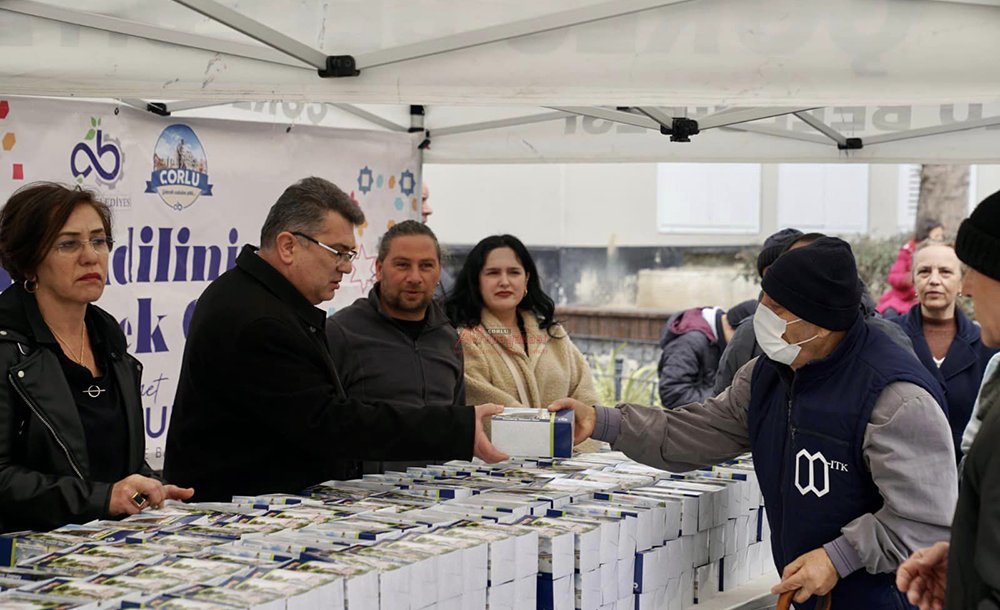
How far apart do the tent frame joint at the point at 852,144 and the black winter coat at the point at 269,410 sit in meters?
3.24

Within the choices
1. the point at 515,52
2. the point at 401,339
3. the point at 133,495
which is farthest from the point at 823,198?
the point at 133,495

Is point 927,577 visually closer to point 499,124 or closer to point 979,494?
point 979,494

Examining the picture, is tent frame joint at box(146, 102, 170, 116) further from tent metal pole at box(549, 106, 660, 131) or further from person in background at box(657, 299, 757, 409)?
person in background at box(657, 299, 757, 409)

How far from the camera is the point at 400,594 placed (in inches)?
91.8

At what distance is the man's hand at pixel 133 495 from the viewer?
9.23 ft

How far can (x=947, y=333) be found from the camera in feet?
18.0

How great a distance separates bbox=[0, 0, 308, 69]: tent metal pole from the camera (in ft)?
11.3

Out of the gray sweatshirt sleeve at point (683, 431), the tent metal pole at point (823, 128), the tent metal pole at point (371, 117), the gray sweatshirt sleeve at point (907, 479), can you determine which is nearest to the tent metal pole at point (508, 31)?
the gray sweatshirt sleeve at point (683, 431)

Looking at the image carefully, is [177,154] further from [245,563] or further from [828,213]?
[828,213]

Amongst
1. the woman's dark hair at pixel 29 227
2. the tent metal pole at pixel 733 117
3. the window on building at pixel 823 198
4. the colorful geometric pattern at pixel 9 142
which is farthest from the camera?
the window on building at pixel 823 198

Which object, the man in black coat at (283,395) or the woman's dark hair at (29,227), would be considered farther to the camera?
the man in black coat at (283,395)

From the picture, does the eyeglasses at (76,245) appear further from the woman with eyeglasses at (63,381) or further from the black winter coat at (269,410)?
the black winter coat at (269,410)

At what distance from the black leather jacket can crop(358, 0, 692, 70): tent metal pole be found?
103cm

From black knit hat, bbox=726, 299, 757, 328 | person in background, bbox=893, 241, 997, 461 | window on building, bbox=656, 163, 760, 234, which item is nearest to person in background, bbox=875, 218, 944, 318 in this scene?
person in background, bbox=893, 241, 997, 461
